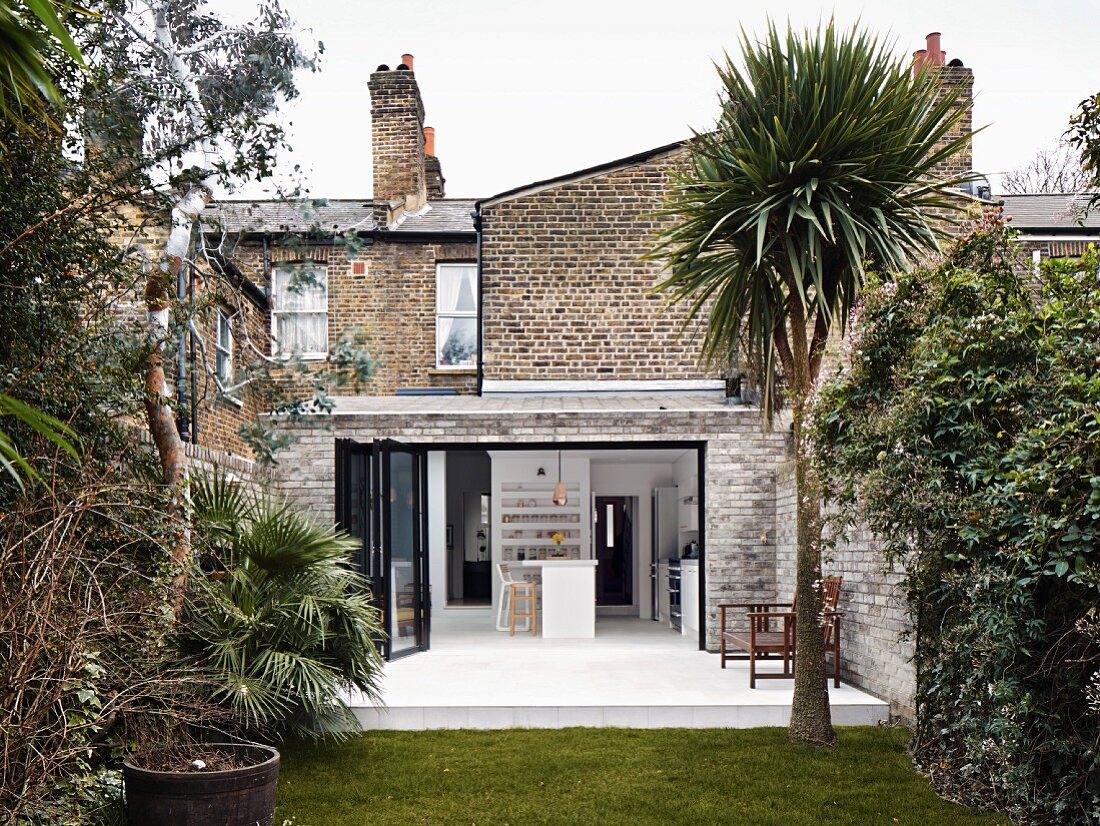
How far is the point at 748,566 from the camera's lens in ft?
34.0

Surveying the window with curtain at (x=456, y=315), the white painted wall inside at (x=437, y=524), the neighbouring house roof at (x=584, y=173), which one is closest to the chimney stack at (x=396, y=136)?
Result: the window with curtain at (x=456, y=315)

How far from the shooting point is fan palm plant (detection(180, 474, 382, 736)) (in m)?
5.57

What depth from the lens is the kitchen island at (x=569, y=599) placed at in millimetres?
11844

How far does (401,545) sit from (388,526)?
488 mm

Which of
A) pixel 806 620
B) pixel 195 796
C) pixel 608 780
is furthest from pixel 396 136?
pixel 195 796

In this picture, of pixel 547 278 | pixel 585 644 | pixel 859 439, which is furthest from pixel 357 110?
pixel 859 439

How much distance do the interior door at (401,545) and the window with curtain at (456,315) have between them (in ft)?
12.3

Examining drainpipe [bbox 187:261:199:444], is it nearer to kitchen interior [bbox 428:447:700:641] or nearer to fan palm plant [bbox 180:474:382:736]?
fan palm plant [bbox 180:474:382:736]

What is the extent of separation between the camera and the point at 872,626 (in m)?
7.43

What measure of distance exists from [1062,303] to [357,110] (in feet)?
45.0

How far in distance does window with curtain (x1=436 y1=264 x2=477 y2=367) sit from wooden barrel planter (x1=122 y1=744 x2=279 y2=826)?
10.3m

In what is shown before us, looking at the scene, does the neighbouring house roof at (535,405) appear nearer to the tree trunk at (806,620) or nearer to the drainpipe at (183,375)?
the drainpipe at (183,375)

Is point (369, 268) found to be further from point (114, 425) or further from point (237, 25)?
point (114, 425)

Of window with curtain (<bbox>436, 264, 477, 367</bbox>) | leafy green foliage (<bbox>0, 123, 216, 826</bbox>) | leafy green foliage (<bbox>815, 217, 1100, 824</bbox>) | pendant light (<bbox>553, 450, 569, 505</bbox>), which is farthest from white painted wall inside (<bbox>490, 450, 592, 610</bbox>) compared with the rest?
leafy green foliage (<bbox>0, 123, 216, 826</bbox>)
